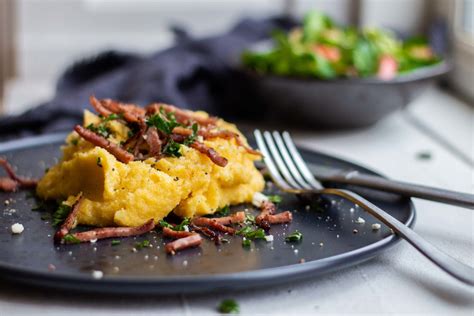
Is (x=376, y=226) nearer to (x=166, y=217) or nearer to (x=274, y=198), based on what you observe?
(x=274, y=198)

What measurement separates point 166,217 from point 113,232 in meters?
0.16

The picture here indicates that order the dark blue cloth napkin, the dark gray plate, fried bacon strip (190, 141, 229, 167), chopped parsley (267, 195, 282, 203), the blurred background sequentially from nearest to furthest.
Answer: the dark gray plate
fried bacon strip (190, 141, 229, 167)
chopped parsley (267, 195, 282, 203)
the dark blue cloth napkin
the blurred background

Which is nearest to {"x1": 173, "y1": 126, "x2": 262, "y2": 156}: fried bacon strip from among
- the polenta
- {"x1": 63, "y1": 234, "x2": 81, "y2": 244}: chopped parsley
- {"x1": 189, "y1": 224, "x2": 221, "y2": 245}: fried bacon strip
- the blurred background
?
the polenta

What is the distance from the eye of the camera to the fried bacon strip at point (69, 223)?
4.30 ft

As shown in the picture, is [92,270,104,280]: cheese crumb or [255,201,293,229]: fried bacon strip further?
[255,201,293,229]: fried bacon strip

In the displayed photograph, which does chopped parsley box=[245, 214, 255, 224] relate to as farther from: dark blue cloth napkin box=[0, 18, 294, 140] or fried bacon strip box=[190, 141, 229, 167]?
dark blue cloth napkin box=[0, 18, 294, 140]

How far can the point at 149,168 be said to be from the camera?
4.74ft

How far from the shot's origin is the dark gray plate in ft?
3.69

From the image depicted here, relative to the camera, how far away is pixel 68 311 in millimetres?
1138

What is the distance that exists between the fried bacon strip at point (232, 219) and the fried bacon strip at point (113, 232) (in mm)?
124

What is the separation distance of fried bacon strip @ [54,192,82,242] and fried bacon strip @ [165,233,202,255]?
18cm

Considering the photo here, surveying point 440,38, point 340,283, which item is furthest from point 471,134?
point 340,283

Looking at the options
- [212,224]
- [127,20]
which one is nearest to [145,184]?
[212,224]

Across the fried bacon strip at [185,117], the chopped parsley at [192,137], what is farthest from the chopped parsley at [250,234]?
the fried bacon strip at [185,117]
